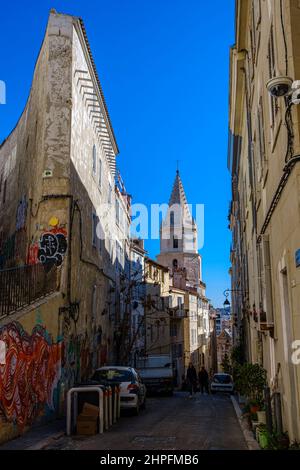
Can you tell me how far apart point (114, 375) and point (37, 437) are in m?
4.99

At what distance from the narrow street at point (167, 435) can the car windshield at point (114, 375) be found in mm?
1120

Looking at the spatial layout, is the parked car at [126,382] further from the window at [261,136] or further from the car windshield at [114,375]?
the window at [261,136]

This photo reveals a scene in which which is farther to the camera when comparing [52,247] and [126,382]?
[52,247]

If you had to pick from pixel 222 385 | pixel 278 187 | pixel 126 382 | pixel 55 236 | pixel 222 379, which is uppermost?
pixel 55 236

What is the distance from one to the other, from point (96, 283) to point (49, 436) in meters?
11.0

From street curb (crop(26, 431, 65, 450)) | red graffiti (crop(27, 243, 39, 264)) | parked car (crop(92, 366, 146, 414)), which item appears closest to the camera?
street curb (crop(26, 431, 65, 450))

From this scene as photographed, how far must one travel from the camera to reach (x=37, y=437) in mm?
11375

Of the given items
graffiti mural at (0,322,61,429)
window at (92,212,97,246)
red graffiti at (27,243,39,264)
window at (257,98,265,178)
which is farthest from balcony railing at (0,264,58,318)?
window at (257,98,265,178)

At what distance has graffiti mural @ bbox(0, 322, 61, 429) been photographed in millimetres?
11109

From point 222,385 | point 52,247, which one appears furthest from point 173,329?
point 52,247

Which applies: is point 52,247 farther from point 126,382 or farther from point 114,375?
point 126,382

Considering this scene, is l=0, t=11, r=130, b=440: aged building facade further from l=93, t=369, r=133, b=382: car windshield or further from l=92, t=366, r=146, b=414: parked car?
l=92, t=366, r=146, b=414: parked car

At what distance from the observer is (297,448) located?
7.41 m

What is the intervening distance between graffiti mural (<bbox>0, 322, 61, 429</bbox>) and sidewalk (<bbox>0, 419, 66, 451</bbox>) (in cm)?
34
